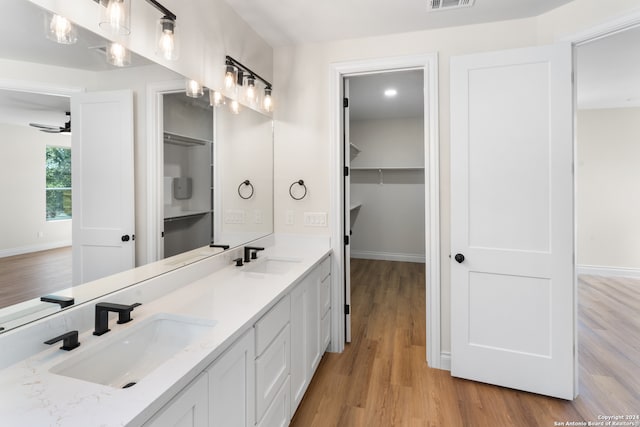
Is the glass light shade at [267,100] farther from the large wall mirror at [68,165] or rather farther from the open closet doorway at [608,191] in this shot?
the open closet doorway at [608,191]

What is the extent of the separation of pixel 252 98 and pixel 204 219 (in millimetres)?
953

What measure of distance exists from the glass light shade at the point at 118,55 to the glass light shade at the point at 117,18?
0.05 meters

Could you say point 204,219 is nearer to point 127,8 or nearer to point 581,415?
point 127,8

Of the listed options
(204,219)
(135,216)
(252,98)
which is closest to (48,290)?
(135,216)

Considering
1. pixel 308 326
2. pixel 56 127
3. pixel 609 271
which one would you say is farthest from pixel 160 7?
pixel 609 271

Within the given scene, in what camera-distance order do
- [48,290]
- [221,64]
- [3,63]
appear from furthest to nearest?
[221,64], [48,290], [3,63]

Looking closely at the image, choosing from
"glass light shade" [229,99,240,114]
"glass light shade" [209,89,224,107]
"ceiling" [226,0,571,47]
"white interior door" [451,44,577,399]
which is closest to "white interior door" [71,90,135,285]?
"glass light shade" [209,89,224,107]

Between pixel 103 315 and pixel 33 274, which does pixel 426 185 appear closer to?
pixel 103 315

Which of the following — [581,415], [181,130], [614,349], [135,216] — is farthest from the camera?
[614,349]

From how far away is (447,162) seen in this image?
2.37m

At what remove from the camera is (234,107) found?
7.33 feet

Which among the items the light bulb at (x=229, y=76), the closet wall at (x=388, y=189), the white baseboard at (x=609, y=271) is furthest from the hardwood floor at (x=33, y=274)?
the white baseboard at (x=609, y=271)

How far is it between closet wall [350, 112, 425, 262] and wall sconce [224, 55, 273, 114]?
119 inches

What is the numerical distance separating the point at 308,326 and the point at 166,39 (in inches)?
67.2
